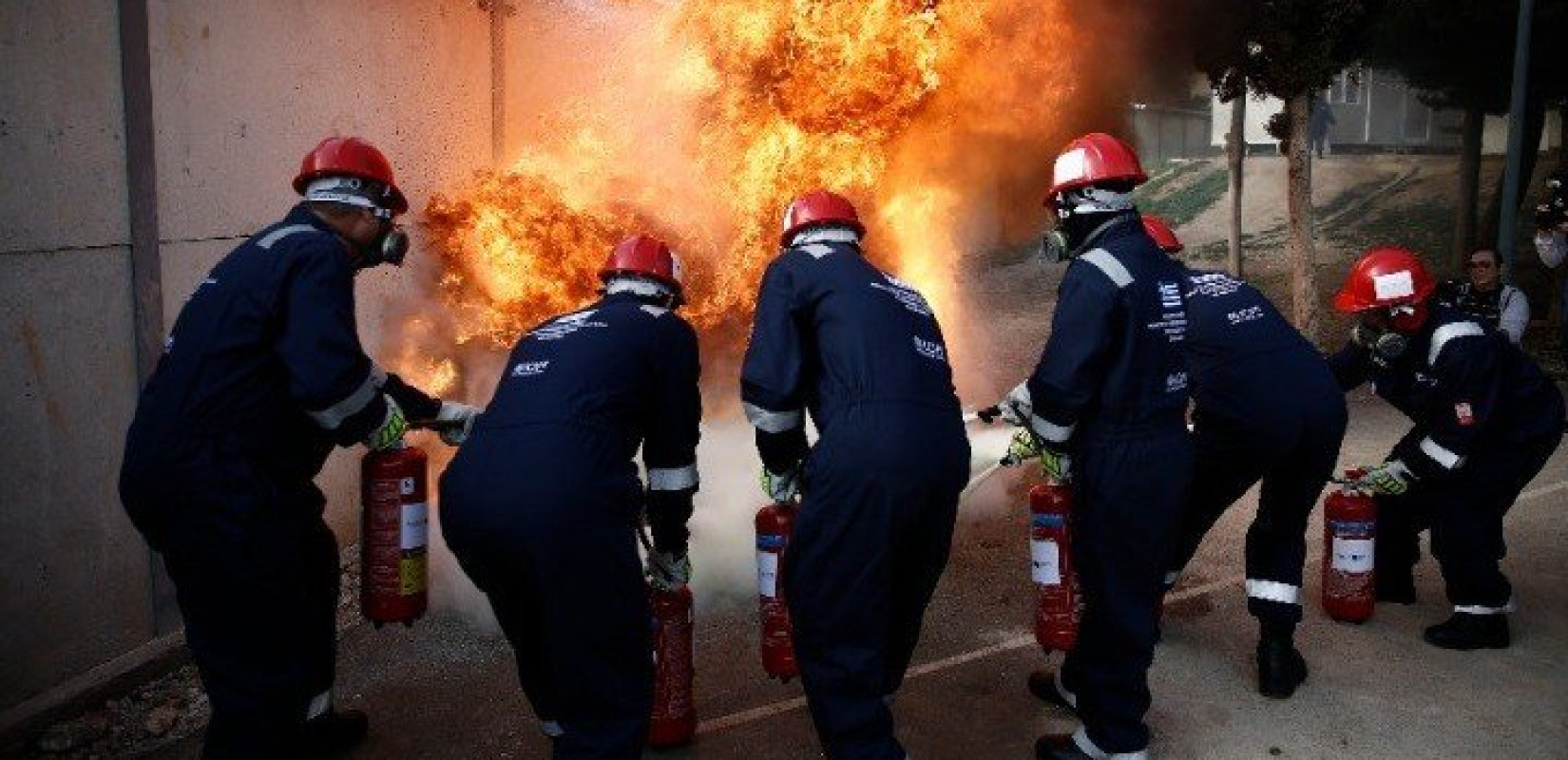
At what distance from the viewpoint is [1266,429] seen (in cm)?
445

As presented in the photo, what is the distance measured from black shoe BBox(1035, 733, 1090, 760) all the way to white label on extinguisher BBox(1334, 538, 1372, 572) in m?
2.14

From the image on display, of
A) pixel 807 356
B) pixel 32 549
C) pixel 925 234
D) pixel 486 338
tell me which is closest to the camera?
pixel 807 356

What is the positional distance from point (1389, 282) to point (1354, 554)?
1.38 m

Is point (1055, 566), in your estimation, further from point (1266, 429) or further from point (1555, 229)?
point (1555, 229)

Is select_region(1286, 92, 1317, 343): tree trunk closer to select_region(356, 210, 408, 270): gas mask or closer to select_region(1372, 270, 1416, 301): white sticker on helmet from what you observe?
select_region(1372, 270, 1416, 301): white sticker on helmet

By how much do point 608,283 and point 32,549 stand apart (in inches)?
107

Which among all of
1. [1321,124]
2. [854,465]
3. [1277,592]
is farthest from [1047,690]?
[1321,124]

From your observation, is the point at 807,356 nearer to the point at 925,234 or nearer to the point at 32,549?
the point at 32,549

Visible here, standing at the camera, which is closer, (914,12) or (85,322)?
(85,322)

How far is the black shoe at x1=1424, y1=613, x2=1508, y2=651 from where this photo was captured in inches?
194

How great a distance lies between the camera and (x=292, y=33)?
5688 mm

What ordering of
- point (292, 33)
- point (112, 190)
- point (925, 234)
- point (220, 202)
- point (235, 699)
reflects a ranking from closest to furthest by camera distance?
point (235, 699) → point (112, 190) → point (220, 202) → point (292, 33) → point (925, 234)

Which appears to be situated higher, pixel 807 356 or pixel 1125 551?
pixel 807 356

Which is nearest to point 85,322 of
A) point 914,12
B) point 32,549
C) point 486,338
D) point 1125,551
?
point 32,549
